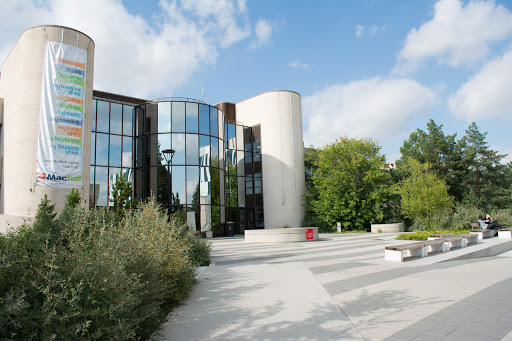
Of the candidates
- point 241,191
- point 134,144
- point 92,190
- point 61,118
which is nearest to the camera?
point 61,118

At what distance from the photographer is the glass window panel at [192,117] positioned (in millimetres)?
29953

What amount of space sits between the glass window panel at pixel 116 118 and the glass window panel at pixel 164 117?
354 cm

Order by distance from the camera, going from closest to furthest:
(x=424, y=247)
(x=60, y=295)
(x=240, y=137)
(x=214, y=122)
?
(x=60, y=295)
(x=424, y=247)
(x=214, y=122)
(x=240, y=137)

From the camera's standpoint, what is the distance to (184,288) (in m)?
6.69

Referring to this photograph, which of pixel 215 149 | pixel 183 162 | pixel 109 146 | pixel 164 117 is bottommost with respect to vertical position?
pixel 183 162

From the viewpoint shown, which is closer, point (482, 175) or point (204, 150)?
point (204, 150)

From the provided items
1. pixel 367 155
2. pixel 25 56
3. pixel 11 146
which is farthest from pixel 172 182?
pixel 367 155

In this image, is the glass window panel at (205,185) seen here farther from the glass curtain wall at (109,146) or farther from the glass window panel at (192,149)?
the glass curtain wall at (109,146)

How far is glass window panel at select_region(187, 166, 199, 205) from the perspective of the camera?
28.6m

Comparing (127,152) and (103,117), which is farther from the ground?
(103,117)

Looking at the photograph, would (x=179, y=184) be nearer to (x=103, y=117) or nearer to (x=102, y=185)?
(x=102, y=185)

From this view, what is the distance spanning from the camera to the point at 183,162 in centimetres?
2898

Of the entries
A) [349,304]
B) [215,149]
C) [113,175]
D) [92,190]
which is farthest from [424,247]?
[113,175]

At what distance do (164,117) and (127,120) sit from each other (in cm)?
364
